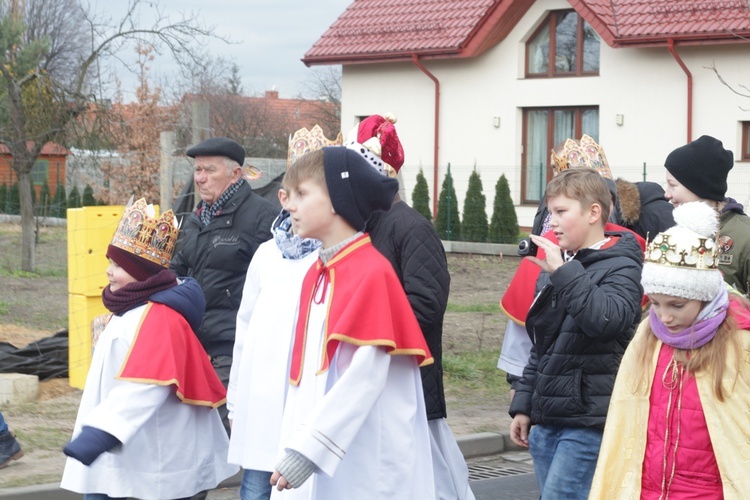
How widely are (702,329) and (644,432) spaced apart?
1.27 ft

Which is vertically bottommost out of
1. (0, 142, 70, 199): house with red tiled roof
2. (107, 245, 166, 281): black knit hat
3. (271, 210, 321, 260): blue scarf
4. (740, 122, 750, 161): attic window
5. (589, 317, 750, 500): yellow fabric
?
(589, 317, 750, 500): yellow fabric

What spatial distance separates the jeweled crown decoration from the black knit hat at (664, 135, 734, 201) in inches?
64.0

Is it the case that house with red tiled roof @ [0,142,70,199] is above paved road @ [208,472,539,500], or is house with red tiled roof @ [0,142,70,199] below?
above

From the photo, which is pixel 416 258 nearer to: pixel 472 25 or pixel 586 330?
pixel 586 330

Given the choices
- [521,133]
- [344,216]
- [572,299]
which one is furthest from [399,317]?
[521,133]

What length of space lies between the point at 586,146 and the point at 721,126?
18.1 metres

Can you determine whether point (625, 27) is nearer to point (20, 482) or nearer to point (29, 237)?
point (29, 237)

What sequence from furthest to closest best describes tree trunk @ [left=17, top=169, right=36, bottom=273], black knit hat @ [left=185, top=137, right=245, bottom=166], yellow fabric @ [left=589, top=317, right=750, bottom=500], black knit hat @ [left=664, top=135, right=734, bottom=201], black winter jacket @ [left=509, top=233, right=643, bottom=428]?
1. tree trunk @ [left=17, top=169, right=36, bottom=273]
2. black knit hat @ [left=185, top=137, right=245, bottom=166]
3. black knit hat @ [left=664, top=135, right=734, bottom=201]
4. black winter jacket @ [left=509, top=233, right=643, bottom=428]
5. yellow fabric @ [left=589, top=317, right=750, bottom=500]

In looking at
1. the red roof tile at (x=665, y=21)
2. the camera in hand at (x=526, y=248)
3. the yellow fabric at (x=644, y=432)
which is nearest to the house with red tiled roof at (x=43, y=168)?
the red roof tile at (x=665, y=21)

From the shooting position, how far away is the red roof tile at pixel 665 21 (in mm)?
23297

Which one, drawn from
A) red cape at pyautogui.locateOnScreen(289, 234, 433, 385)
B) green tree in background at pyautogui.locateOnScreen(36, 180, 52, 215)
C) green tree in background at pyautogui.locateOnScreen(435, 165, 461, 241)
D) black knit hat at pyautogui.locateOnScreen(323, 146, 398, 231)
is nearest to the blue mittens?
red cape at pyautogui.locateOnScreen(289, 234, 433, 385)

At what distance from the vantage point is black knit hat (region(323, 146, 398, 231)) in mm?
4121

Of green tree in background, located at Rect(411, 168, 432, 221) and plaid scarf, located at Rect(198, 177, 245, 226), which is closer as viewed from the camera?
plaid scarf, located at Rect(198, 177, 245, 226)

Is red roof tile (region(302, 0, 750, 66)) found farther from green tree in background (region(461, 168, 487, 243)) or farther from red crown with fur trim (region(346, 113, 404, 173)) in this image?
red crown with fur trim (region(346, 113, 404, 173))
